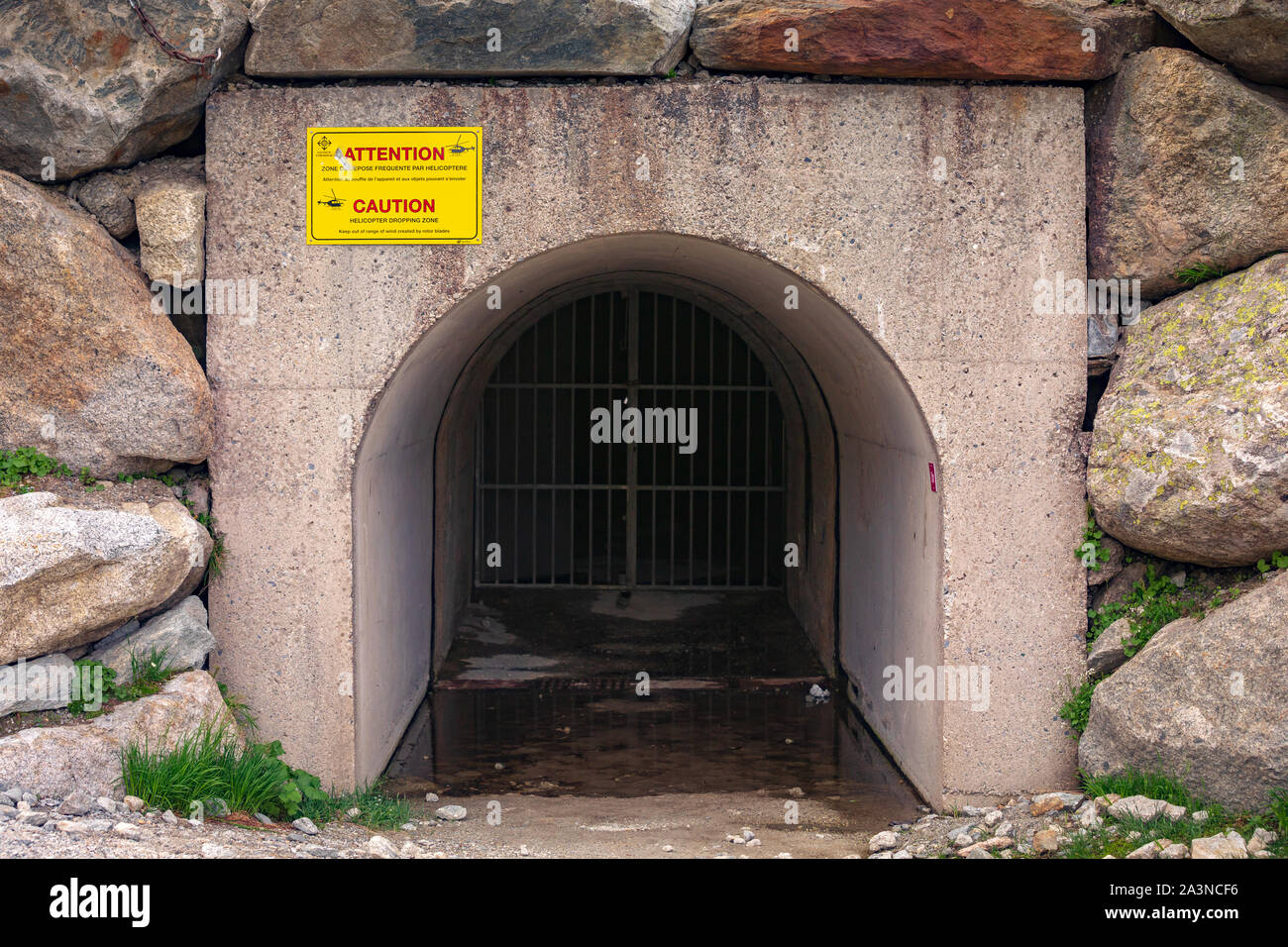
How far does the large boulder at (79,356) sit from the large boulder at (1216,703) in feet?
12.7

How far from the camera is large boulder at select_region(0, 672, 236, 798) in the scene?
3.90 m

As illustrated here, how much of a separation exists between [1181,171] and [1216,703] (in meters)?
2.11

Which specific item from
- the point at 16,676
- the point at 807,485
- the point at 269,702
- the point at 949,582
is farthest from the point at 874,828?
the point at 807,485

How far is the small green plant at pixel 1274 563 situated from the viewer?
14.1ft

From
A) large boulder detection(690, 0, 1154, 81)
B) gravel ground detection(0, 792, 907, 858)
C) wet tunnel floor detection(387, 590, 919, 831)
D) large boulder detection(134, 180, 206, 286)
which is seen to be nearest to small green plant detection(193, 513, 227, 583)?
large boulder detection(134, 180, 206, 286)

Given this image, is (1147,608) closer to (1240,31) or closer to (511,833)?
(1240,31)

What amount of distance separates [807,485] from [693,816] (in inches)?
157

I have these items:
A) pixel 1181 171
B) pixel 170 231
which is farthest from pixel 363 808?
pixel 1181 171

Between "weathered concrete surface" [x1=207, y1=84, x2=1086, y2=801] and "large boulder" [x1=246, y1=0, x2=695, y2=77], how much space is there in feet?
0.39

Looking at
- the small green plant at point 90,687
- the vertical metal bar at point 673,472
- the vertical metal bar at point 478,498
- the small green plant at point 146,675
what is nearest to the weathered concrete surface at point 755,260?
the small green plant at point 146,675

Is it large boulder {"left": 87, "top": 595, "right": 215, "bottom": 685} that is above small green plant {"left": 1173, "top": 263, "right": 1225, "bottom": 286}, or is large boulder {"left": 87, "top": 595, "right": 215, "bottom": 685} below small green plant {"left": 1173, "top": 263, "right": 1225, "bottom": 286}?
below

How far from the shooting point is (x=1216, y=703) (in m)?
4.15

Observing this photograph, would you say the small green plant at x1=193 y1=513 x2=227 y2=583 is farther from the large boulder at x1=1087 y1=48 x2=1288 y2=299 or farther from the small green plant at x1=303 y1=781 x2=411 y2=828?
the large boulder at x1=1087 y1=48 x2=1288 y2=299

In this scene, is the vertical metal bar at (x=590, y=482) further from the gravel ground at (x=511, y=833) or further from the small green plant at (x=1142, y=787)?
the small green plant at (x=1142, y=787)
